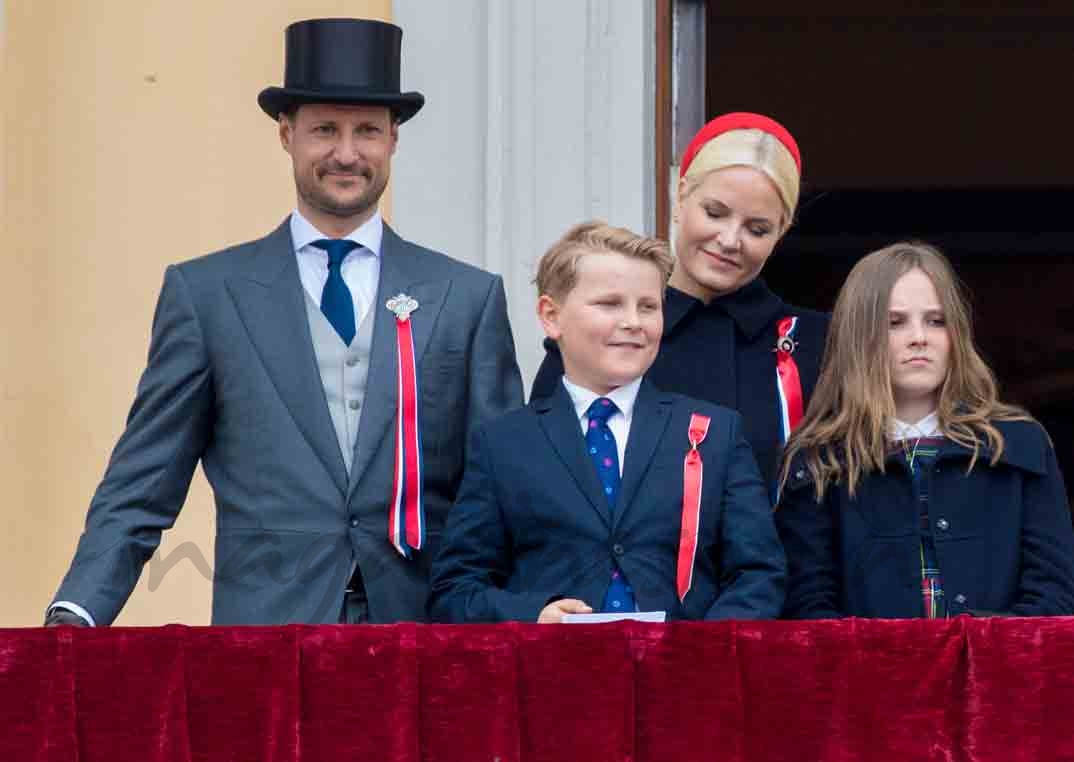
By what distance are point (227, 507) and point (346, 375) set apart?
29cm

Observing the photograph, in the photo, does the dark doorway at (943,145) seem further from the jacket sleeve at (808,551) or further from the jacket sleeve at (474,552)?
the jacket sleeve at (474,552)

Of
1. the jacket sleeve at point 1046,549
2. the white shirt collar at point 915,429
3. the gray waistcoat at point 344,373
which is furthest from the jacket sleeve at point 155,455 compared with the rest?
the jacket sleeve at point 1046,549

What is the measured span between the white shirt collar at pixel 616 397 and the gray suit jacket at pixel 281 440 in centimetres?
21

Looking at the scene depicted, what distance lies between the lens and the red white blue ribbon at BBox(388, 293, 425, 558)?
4066 millimetres

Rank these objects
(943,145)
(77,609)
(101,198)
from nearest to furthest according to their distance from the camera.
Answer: (77,609)
(101,198)
(943,145)

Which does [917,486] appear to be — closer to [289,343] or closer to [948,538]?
[948,538]

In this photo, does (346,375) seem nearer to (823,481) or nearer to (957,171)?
(823,481)

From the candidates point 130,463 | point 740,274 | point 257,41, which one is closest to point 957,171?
point 257,41

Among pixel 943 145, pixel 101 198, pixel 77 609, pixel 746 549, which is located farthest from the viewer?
pixel 943 145

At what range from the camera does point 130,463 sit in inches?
162

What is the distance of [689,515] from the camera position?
3859mm

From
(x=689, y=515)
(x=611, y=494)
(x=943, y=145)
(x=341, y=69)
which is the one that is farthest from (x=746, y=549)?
(x=943, y=145)

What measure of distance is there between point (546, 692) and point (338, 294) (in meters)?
0.95

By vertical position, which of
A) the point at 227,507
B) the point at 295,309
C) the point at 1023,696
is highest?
the point at 295,309
